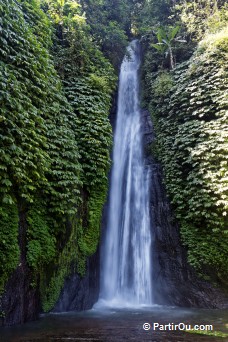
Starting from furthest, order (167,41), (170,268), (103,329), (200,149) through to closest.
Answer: (167,41), (200,149), (170,268), (103,329)

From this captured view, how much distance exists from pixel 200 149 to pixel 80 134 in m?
4.52

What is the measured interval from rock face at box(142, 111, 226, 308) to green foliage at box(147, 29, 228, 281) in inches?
16.6

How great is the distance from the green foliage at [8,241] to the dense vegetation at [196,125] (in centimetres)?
597

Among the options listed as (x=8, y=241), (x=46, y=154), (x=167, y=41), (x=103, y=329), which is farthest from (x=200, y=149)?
(x=167, y=41)

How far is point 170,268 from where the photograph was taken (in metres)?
10.1

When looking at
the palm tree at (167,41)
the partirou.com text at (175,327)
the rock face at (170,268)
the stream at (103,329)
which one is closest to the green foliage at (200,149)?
the rock face at (170,268)

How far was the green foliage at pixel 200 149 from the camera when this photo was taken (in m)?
9.50

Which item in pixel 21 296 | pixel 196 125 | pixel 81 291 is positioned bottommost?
pixel 81 291

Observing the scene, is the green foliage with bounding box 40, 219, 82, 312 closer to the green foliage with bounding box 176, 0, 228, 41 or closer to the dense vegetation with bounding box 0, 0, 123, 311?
the dense vegetation with bounding box 0, 0, 123, 311

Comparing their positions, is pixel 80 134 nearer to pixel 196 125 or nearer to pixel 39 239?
pixel 39 239

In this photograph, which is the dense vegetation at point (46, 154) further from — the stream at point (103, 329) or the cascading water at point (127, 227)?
the cascading water at point (127, 227)

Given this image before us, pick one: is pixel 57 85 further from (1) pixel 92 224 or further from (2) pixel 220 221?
(2) pixel 220 221
